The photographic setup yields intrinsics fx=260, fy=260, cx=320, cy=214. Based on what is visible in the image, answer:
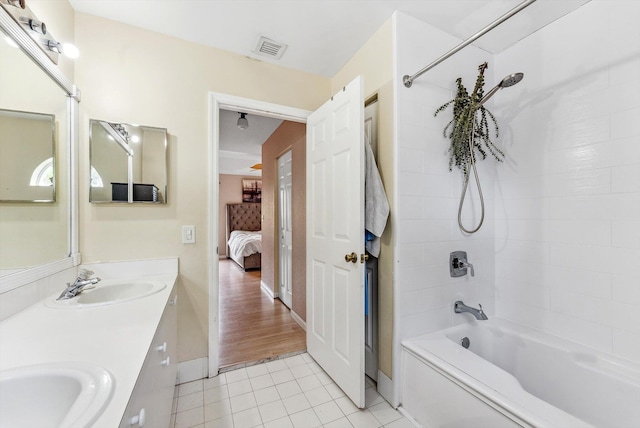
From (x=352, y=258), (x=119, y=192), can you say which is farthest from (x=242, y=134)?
(x=352, y=258)

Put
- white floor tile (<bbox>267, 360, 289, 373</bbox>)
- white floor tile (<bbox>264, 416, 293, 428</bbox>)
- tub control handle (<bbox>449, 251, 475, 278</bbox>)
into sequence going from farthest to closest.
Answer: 1. white floor tile (<bbox>267, 360, 289, 373</bbox>)
2. tub control handle (<bbox>449, 251, 475, 278</bbox>)
3. white floor tile (<bbox>264, 416, 293, 428</bbox>)

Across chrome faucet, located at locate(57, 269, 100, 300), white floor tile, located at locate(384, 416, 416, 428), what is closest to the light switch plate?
chrome faucet, located at locate(57, 269, 100, 300)

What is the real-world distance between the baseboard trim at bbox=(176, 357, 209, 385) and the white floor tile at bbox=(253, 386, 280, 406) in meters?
0.45

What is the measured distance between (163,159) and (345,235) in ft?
4.48

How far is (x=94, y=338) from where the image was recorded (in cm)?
86

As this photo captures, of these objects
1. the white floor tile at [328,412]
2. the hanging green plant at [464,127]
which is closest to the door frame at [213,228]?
the white floor tile at [328,412]

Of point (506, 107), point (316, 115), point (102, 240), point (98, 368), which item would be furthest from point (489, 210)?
point (102, 240)

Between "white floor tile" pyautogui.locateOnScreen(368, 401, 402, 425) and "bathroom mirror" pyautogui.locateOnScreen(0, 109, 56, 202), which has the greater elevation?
"bathroom mirror" pyautogui.locateOnScreen(0, 109, 56, 202)

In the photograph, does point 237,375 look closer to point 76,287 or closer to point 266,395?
point 266,395

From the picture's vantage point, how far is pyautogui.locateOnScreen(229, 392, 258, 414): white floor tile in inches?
64.7

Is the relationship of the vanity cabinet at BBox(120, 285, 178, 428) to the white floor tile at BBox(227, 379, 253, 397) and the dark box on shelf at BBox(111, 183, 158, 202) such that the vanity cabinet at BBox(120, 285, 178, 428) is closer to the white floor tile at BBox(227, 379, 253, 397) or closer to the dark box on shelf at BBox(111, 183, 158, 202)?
the white floor tile at BBox(227, 379, 253, 397)

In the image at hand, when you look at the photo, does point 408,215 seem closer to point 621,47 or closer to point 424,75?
point 424,75

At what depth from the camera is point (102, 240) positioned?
1.68 metres

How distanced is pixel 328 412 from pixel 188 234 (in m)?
1.50
